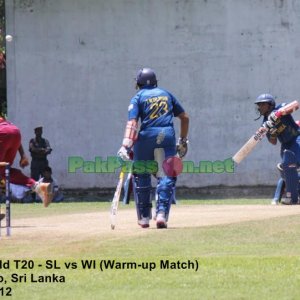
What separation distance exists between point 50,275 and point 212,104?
61.7 feet

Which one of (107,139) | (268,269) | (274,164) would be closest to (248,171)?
(274,164)

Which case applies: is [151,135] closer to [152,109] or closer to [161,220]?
[152,109]

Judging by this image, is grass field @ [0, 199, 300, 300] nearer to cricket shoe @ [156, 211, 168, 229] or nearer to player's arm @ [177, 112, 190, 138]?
cricket shoe @ [156, 211, 168, 229]

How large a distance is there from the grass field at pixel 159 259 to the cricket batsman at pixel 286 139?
15.2ft

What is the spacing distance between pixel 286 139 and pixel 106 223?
5597mm

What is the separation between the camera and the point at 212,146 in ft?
94.9

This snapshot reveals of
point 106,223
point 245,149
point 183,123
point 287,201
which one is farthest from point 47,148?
point 183,123

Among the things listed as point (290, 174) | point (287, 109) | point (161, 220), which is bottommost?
point (290, 174)

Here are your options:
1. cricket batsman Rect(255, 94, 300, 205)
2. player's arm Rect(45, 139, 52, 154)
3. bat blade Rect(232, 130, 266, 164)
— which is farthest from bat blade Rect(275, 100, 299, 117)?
player's arm Rect(45, 139, 52, 154)

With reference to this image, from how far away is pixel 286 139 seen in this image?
64.6ft

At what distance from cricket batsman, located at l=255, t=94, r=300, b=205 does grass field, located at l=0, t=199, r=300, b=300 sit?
463cm

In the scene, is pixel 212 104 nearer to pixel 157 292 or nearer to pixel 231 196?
pixel 231 196

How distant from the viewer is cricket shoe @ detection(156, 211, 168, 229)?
45.9ft

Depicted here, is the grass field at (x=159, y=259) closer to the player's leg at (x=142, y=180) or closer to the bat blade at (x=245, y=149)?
the player's leg at (x=142, y=180)
